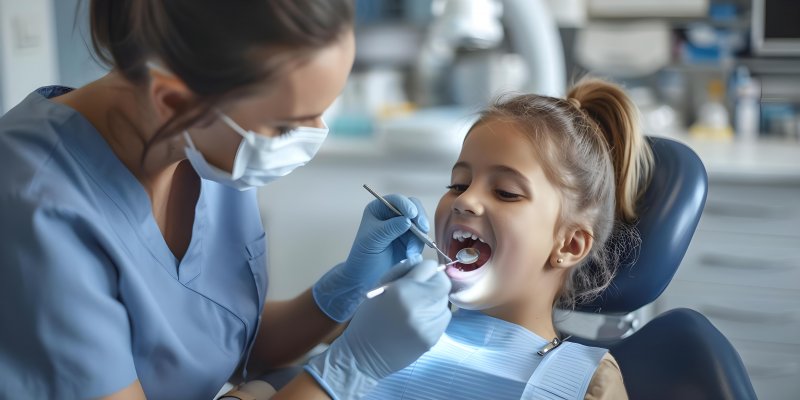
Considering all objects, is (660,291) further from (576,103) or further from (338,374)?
(338,374)

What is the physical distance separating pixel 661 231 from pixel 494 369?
0.36 metres

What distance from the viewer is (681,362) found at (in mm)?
1281

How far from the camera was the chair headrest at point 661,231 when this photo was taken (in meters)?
1.37

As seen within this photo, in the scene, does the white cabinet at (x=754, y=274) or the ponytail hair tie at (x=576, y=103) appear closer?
the ponytail hair tie at (x=576, y=103)

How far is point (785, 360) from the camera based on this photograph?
98.6 inches

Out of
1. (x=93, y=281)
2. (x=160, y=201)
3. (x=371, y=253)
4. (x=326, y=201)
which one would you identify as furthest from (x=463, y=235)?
(x=326, y=201)

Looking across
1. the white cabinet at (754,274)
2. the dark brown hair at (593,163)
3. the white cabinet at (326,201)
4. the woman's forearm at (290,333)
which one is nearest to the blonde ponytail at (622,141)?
the dark brown hair at (593,163)

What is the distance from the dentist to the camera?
0.98m

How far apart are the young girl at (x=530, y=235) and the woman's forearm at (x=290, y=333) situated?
190mm

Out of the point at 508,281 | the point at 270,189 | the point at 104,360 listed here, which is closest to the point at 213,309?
the point at 104,360

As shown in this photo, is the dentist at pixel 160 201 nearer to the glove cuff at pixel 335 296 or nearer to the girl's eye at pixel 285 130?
the girl's eye at pixel 285 130

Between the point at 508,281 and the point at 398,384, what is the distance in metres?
0.25

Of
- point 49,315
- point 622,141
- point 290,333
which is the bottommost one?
point 290,333

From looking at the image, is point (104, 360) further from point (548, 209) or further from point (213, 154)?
point (548, 209)
